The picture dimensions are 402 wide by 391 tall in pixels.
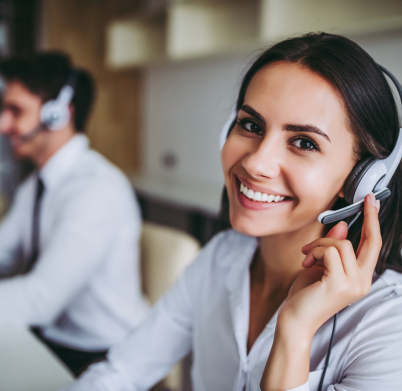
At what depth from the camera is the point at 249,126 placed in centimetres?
78

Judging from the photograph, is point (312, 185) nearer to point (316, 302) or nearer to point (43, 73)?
point (316, 302)

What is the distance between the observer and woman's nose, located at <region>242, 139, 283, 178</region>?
68 centimetres

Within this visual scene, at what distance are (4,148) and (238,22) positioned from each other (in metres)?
2.42

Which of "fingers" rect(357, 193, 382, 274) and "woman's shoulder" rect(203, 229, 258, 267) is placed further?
"woman's shoulder" rect(203, 229, 258, 267)

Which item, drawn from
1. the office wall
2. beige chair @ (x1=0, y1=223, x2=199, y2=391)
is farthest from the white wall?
beige chair @ (x1=0, y1=223, x2=199, y2=391)

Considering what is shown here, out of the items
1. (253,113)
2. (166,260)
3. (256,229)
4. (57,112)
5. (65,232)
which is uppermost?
(253,113)

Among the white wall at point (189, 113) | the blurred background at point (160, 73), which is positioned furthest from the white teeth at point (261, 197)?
the white wall at point (189, 113)

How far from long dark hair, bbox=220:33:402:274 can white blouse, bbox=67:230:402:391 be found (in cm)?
9

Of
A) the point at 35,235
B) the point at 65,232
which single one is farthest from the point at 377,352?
the point at 35,235

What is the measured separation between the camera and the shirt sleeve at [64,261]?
1131mm

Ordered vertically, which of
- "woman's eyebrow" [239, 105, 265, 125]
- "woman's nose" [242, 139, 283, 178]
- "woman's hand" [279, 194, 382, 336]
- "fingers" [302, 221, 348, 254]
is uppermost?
"woman's eyebrow" [239, 105, 265, 125]

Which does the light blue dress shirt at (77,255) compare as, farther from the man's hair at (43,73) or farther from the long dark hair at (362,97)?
the long dark hair at (362,97)

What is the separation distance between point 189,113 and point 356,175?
8.34ft

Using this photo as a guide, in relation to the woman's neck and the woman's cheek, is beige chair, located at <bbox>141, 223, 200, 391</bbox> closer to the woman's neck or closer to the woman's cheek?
the woman's neck
